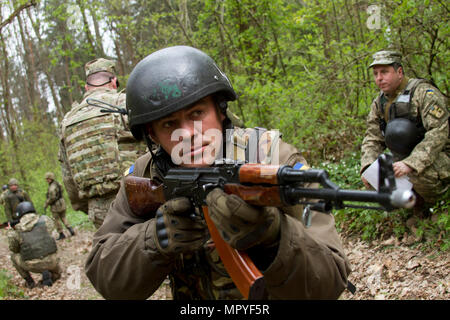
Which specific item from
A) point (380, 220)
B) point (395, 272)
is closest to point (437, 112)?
point (380, 220)

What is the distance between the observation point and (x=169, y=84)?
2.12 meters

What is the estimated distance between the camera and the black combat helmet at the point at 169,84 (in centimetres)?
210

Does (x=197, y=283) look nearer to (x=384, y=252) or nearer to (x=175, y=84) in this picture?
(x=175, y=84)

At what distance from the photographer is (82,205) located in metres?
4.91

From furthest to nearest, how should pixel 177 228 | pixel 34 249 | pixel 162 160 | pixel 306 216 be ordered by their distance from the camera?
1. pixel 34 249
2. pixel 162 160
3. pixel 177 228
4. pixel 306 216

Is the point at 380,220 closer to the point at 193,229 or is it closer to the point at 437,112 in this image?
the point at 437,112

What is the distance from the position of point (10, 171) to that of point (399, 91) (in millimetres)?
18073

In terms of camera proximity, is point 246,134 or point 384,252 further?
point 384,252

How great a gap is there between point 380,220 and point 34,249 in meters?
6.84

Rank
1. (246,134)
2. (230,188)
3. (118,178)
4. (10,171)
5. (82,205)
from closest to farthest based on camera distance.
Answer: (230,188) < (246,134) < (118,178) < (82,205) < (10,171)

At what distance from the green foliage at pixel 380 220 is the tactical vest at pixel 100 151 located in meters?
3.17
